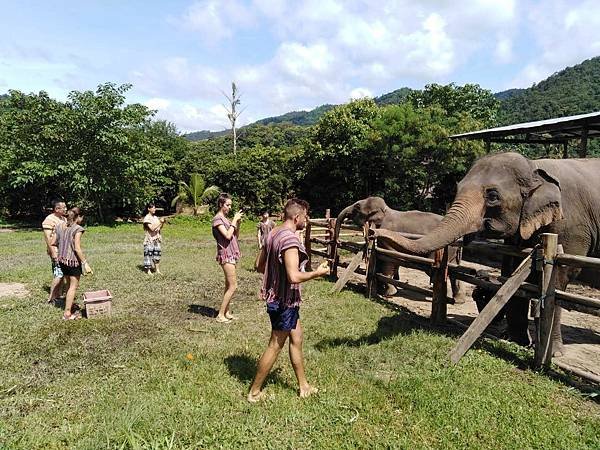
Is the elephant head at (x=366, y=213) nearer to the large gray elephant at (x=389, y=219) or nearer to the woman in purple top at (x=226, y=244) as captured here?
the large gray elephant at (x=389, y=219)

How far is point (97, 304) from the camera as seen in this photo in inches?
288

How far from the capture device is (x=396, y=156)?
2158cm

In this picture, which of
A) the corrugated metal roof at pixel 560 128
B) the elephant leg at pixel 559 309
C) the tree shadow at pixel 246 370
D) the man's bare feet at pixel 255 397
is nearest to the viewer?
the man's bare feet at pixel 255 397

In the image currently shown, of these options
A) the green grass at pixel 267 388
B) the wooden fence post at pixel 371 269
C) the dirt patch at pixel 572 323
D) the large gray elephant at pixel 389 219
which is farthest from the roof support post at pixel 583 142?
the green grass at pixel 267 388

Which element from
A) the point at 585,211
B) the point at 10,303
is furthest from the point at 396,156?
the point at 10,303

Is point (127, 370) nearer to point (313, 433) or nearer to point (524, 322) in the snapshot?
point (313, 433)

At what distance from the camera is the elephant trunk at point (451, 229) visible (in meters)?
5.07

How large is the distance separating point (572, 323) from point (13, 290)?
426 inches

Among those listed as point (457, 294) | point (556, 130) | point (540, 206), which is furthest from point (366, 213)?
point (556, 130)

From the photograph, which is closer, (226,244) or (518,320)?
(518,320)

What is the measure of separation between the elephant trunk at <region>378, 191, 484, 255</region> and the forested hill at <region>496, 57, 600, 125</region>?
3694 cm

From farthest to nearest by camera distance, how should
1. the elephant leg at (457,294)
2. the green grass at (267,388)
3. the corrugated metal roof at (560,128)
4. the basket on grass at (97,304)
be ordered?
the corrugated metal roof at (560,128) → the elephant leg at (457,294) → the basket on grass at (97,304) → the green grass at (267,388)

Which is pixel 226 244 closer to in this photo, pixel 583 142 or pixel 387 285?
pixel 387 285

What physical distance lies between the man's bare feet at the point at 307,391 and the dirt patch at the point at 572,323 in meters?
3.18
